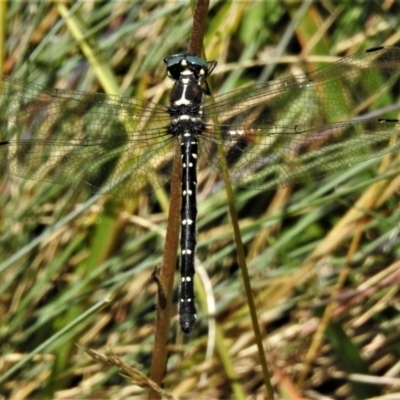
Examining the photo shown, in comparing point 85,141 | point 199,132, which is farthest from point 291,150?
point 85,141

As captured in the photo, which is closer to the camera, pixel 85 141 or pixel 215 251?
pixel 85 141

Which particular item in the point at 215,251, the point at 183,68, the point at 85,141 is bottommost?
the point at 215,251

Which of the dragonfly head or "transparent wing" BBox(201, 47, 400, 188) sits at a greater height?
the dragonfly head

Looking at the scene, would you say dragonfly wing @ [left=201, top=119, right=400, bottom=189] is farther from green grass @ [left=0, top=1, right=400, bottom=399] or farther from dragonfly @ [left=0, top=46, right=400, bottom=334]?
green grass @ [left=0, top=1, right=400, bottom=399]

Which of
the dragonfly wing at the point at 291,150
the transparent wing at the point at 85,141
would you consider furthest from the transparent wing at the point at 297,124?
the transparent wing at the point at 85,141

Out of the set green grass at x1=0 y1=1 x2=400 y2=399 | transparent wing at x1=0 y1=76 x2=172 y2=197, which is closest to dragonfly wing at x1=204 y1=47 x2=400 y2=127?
transparent wing at x1=0 y1=76 x2=172 y2=197

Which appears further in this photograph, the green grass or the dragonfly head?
the green grass

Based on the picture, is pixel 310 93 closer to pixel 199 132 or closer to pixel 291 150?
pixel 291 150

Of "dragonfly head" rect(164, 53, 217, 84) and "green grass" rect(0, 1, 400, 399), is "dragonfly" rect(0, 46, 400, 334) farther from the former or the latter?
"green grass" rect(0, 1, 400, 399)
